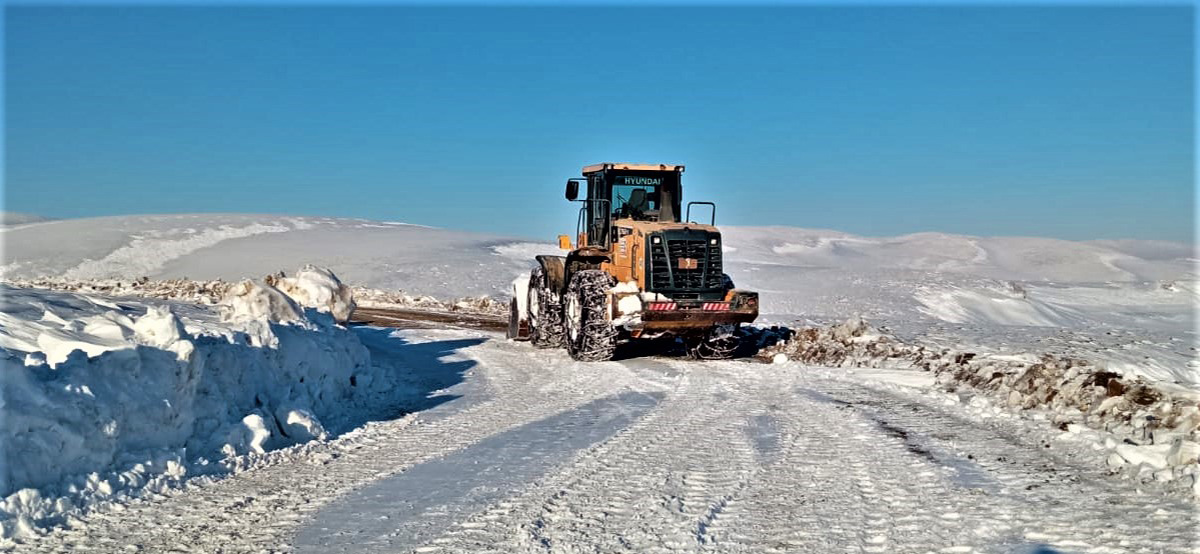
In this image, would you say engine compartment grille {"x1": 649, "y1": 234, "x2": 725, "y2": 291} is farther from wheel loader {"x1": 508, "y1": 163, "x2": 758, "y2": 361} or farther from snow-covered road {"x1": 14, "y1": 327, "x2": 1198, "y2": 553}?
snow-covered road {"x1": 14, "y1": 327, "x2": 1198, "y2": 553}

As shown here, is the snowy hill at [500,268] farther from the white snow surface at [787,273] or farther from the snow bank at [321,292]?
the snow bank at [321,292]

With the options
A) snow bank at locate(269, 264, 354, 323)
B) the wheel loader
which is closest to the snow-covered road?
the wheel loader

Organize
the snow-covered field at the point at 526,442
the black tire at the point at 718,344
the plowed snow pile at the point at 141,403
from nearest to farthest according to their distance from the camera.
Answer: the snow-covered field at the point at 526,442 → the plowed snow pile at the point at 141,403 → the black tire at the point at 718,344

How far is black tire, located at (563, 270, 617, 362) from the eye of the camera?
15.6 m

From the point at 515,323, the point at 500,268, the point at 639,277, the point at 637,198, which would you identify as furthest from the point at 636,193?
the point at 500,268

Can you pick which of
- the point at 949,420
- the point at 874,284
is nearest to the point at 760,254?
the point at 874,284

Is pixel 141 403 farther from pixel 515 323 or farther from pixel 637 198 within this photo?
pixel 515 323

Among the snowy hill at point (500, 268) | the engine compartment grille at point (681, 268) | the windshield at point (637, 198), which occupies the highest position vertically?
the windshield at point (637, 198)

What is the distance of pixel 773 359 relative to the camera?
16.2 metres

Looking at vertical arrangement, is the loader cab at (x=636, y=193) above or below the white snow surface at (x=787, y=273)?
above

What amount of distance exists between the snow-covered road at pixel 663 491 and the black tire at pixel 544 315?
663cm

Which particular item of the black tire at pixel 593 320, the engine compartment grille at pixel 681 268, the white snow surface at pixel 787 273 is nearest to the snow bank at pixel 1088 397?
the white snow surface at pixel 787 273

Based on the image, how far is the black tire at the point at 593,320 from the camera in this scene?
1557cm

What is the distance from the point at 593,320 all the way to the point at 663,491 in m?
9.21
